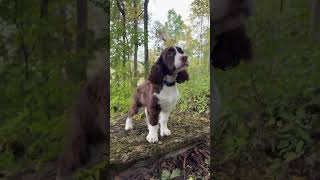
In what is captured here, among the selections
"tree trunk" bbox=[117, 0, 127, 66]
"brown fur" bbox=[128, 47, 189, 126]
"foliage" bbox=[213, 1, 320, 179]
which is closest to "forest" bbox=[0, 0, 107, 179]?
"tree trunk" bbox=[117, 0, 127, 66]

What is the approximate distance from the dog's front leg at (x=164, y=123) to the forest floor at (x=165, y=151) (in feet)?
0.07

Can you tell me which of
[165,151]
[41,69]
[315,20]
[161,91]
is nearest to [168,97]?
[161,91]

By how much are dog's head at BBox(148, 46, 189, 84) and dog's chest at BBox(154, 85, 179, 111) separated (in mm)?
68

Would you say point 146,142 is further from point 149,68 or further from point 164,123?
point 149,68

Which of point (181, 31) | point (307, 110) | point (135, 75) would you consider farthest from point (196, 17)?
point (307, 110)

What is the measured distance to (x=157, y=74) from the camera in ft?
8.07

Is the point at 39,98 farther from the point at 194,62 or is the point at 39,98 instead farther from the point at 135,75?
the point at 194,62

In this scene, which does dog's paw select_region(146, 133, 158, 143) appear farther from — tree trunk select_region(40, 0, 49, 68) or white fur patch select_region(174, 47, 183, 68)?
tree trunk select_region(40, 0, 49, 68)

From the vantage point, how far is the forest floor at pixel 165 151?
8.27 ft

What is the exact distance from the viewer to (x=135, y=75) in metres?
2.49

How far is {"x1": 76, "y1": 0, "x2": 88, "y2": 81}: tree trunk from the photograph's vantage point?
254 cm

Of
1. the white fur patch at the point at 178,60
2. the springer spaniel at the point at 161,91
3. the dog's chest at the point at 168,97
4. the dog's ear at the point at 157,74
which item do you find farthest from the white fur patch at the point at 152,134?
the white fur patch at the point at 178,60

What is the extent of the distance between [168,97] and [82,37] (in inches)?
20.6

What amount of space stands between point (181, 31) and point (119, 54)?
1.06ft
